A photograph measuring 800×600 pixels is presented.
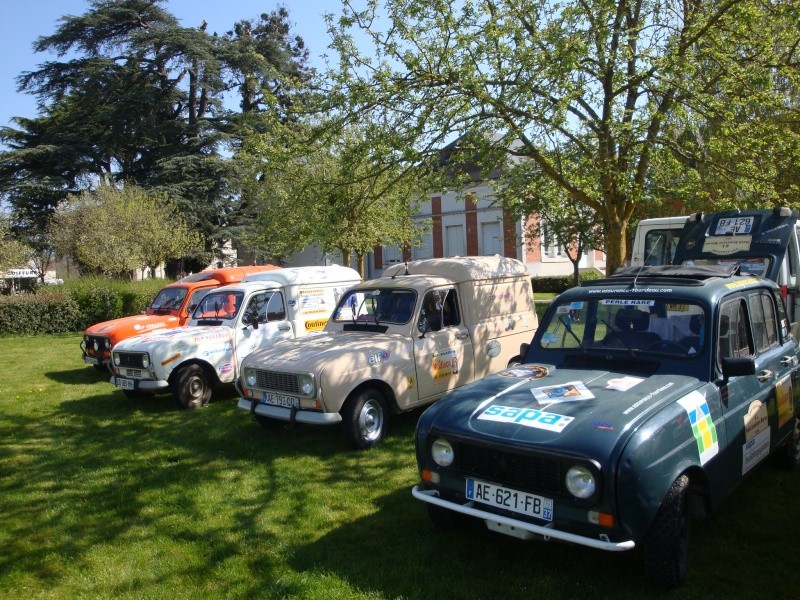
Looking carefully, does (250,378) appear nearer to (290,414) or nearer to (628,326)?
(290,414)

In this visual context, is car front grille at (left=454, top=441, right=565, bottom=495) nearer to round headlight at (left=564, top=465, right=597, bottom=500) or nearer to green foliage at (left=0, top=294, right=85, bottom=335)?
round headlight at (left=564, top=465, right=597, bottom=500)

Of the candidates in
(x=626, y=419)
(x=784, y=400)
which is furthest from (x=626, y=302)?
(x=784, y=400)

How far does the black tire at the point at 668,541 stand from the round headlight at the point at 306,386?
3.79 m

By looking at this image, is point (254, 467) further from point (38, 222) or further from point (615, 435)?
point (38, 222)

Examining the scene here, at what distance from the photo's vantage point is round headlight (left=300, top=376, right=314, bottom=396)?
6582 mm

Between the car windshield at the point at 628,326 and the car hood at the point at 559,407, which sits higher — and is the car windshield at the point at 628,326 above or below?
above

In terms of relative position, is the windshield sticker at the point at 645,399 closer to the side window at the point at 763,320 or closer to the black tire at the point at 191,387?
the side window at the point at 763,320

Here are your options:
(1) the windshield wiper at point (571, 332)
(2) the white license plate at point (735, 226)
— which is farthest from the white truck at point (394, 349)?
(2) the white license plate at point (735, 226)

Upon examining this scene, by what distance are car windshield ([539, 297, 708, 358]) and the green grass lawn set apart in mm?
1442

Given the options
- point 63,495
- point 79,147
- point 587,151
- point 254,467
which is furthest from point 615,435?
point 79,147

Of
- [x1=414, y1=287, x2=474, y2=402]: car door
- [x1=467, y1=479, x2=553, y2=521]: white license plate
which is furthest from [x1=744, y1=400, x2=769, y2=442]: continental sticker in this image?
[x1=414, y1=287, x2=474, y2=402]: car door

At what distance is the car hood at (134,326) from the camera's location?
39.5 ft

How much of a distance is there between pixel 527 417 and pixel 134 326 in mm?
10232

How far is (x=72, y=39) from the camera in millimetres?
33500
